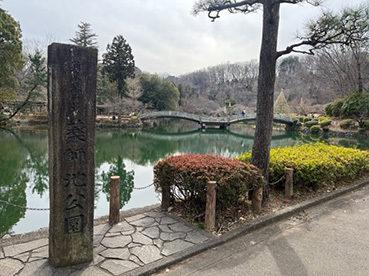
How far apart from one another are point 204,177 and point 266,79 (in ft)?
5.77

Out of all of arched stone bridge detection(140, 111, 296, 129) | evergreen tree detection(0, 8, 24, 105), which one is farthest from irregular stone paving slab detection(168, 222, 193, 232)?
arched stone bridge detection(140, 111, 296, 129)

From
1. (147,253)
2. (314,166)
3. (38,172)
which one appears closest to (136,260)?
(147,253)

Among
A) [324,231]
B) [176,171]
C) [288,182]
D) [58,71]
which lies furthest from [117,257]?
[288,182]

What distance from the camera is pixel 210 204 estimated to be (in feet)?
9.70

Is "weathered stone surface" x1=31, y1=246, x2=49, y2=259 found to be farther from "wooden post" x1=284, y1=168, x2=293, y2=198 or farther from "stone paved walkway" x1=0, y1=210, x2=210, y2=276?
"wooden post" x1=284, y1=168, x2=293, y2=198

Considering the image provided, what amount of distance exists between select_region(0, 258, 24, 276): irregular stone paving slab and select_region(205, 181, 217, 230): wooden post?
191cm

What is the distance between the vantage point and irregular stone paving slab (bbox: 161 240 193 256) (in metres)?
2.52

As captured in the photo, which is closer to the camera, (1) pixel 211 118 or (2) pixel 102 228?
(2) pixel 102 228

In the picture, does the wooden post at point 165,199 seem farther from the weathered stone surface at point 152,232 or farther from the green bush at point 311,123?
the green bush at point 311,123

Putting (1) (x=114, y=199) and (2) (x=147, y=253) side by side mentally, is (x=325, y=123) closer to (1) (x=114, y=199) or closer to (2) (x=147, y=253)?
(1) (x=114, y=199)

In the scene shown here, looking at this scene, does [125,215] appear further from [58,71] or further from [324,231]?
[324,231]

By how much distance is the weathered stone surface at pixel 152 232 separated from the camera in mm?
2835

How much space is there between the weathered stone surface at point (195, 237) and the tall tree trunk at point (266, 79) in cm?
138

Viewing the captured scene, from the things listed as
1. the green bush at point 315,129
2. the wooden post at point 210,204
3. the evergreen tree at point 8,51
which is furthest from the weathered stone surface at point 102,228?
the green bush at point 315,129
